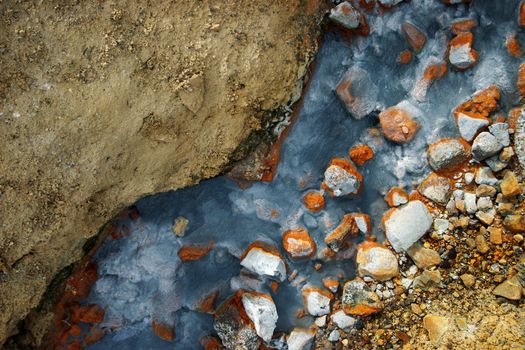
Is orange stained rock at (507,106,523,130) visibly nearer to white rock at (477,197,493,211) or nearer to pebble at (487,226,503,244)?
white rock at (477,197,493,211)

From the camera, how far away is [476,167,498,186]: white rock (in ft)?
8.44

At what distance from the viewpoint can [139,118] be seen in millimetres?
2445

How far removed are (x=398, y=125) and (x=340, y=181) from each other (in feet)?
1.54

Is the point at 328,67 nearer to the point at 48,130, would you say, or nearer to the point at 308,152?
the point at 308,152

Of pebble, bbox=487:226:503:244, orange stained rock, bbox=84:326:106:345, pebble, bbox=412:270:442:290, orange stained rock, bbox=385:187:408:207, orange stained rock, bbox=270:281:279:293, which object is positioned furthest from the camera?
orange stained rock, bbox=84:326:106:345

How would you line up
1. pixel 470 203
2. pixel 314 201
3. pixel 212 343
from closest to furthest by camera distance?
Result: 1. pixel 470 203
2. pixel 314 201
3. pixel 212 343

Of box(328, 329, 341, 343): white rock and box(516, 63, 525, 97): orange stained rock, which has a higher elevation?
box(516, 63, 525, 97): orange stained rock

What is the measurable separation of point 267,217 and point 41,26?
160 cm

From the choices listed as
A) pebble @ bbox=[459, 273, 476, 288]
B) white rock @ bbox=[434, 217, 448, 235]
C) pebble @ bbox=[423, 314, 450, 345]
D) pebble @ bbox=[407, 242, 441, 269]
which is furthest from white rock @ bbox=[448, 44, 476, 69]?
pebble @ bbox=[423, 314, 450, 345]

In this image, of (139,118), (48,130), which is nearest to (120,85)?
(139,118)

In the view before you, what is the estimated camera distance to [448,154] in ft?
8.58

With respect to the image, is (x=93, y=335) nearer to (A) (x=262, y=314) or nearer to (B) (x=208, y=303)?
(B) (x=208, y=303)

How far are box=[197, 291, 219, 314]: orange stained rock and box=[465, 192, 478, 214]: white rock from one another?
5.16ft

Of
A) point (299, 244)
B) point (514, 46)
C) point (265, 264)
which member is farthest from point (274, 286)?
point (514, 46)
